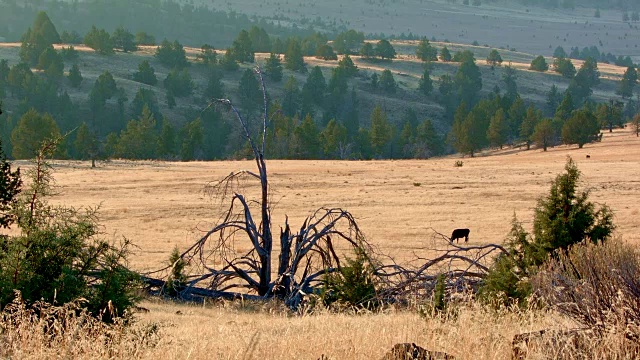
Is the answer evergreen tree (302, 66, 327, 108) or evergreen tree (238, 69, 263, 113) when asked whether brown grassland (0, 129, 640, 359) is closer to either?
evergreen tree (238, 69, 263, 113)

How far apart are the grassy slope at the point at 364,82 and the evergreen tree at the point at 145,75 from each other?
1.90m

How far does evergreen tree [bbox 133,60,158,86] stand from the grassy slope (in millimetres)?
1905

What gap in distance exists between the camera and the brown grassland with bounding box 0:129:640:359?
6.99 m

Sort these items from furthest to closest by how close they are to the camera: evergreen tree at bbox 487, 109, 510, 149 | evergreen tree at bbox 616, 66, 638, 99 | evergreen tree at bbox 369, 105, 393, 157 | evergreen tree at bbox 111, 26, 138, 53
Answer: evergreen tree at bbox 616, 66, 638, 99, evergreen tree at bbox 111, 26, 138, 53, evergreen tree at bbox 369, 105, 393, 157, evergreen tree at bbox 487, 109, 510, 149

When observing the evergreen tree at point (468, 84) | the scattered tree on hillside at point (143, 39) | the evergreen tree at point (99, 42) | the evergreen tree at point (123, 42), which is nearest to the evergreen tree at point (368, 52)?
the evergreen tree at point (468, 84)

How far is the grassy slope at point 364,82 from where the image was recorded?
13588 cm

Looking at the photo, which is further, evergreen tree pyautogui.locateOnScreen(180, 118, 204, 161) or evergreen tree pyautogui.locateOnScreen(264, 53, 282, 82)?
evergreen tree pyautogui.locateOnScreen(264, 53, 282, 82)

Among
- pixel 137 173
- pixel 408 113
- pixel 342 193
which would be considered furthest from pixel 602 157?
pixel 408 113

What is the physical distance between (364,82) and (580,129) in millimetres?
78375

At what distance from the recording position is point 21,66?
11862 centimetres

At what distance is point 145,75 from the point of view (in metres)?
141

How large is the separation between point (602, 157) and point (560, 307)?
207ft

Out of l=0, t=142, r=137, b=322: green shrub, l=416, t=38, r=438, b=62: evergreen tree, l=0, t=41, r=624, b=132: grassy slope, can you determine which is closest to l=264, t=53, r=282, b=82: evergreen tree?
l=0, t=41, r=624, b=132: grassy slope

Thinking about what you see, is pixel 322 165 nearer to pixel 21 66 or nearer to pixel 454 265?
pixel 454 265
